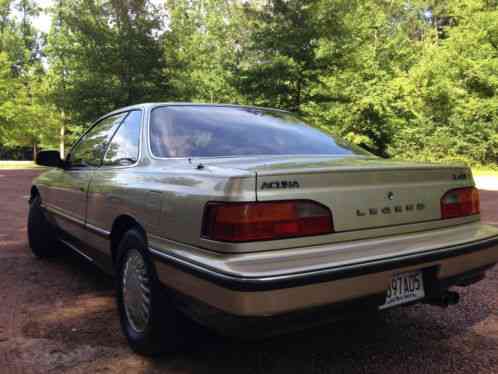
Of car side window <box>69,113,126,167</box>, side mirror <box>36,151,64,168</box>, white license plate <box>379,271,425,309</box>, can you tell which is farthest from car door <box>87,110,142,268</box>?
white license plate <box>379,271,425,309</box>

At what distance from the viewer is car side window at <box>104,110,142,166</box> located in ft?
9.84

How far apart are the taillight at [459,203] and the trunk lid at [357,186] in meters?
0.05

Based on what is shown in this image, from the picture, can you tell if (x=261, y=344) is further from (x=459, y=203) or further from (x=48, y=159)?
(x=48, y=159)

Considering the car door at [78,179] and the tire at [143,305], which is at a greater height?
the car door at [78,179]

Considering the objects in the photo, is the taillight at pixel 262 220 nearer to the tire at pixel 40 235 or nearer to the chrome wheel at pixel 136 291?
the chrome wheel at pixel 136 291

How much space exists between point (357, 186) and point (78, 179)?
2418 mm

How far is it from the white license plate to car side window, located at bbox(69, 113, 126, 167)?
7.63ft

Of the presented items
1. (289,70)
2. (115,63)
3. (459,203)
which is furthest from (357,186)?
(115,63)

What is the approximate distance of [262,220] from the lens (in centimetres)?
195

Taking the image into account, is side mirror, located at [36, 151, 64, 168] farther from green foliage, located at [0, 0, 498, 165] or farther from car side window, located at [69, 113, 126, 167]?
green foliage, located at [0, 0, 498, 165]

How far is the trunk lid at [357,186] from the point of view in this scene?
203cm

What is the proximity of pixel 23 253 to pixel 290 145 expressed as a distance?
366 centimetres

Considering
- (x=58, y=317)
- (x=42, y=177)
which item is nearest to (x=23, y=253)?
(x=42, y=177)

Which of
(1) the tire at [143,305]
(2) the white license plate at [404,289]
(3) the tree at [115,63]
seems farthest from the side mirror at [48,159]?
(3) the tree at [115,63]
